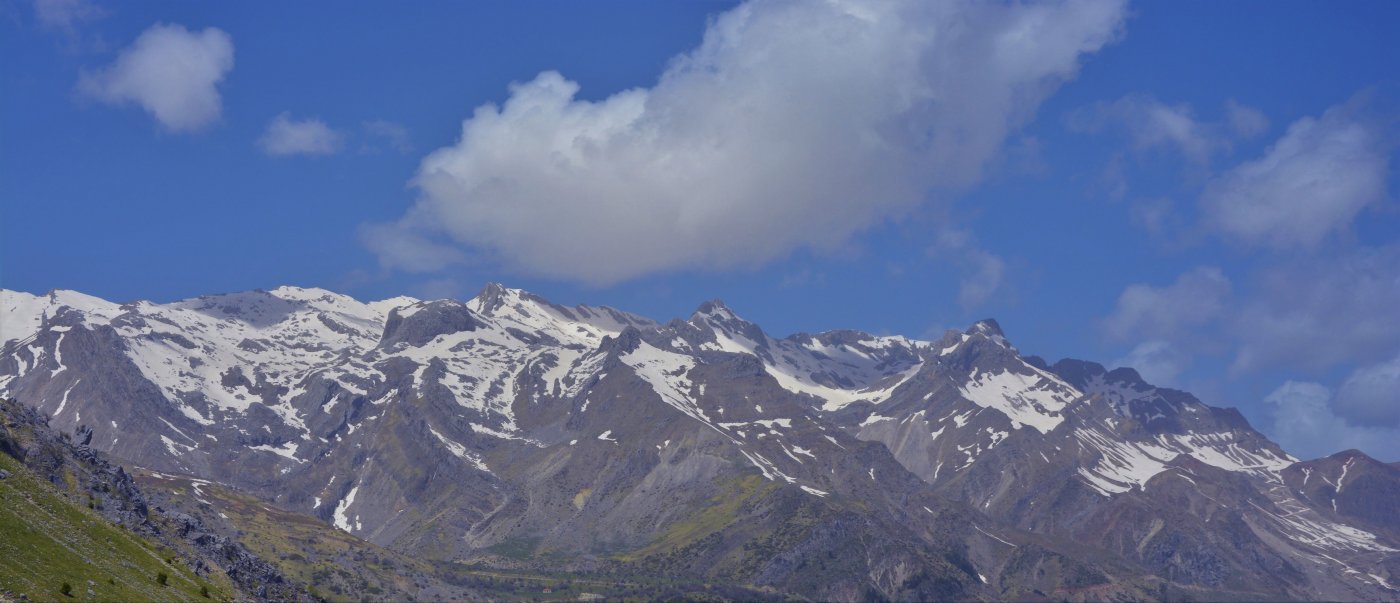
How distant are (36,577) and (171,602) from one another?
897 inches

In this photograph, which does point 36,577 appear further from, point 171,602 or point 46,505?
point 46,505

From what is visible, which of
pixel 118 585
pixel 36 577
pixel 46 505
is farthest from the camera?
pixel 46 505

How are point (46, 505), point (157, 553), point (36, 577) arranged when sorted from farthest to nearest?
1. point (157, 553)
2. point (46, 505)
3. point (36, 577)

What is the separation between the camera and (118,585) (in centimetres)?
15325

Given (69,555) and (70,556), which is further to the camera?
(69,555)

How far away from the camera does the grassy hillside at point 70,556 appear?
140 m

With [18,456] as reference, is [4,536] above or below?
below

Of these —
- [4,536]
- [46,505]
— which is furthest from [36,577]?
[46,505]

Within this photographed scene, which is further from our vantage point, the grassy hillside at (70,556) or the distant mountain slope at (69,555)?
the distant mountain slope at (69,555)

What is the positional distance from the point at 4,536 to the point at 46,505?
2590cm

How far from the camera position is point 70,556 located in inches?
6053

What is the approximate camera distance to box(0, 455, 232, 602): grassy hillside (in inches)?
5507

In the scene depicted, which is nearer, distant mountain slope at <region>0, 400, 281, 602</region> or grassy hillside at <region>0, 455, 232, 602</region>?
grassy hillside at <region>0, 455, 232, 602</region>

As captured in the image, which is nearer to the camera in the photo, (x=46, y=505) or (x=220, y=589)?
(x=46, y=505)
